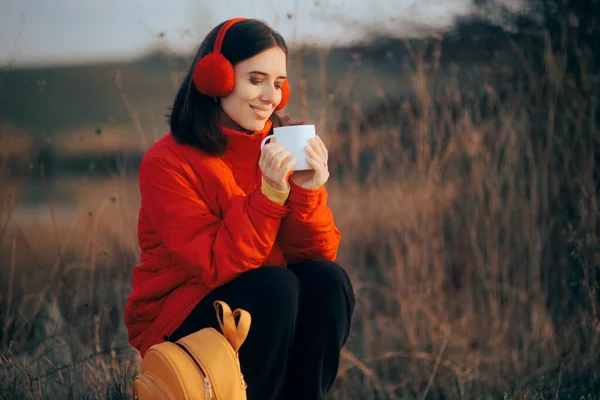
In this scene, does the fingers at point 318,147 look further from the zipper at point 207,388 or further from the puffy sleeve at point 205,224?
the zipper at point 207,388

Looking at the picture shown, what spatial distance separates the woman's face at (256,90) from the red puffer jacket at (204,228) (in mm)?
56

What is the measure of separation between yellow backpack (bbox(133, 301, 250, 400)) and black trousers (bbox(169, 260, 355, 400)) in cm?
11

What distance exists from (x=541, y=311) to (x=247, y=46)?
2.38 m

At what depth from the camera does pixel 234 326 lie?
1772 millimetres

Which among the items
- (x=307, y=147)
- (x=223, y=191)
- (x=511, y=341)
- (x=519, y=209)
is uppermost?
(x=307, y=147)

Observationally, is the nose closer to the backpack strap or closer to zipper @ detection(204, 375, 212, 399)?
the backpack strap

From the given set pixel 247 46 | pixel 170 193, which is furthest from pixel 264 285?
pixel 247 46

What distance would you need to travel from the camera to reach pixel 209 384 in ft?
5.67

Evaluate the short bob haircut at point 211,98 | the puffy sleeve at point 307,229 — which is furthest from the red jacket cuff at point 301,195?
the short bob haircut at point 211,98

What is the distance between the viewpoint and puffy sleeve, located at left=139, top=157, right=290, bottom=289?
6.15ft

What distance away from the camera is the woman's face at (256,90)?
205 centimetres

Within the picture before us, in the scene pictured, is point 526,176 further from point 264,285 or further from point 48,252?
point 48,252

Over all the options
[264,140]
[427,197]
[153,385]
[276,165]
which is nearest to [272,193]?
[276,165]

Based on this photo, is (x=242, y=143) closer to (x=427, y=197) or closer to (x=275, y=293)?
(x=275, y=293)
